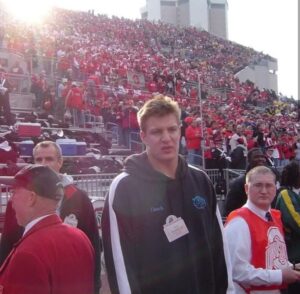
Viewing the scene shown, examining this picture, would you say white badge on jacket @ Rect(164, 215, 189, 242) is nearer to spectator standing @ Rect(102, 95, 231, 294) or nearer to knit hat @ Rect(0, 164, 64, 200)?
spectator standing @ Rect(102, 95, 231, 294)

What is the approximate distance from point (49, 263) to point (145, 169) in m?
0.74

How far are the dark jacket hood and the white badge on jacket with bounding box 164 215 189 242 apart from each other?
0.22 m

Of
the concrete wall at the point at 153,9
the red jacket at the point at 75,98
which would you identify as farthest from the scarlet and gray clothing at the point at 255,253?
the concrete wall at the point at 153,9

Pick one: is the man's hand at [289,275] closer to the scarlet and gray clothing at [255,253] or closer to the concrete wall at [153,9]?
the scarlet and gray clothing at [255,253]

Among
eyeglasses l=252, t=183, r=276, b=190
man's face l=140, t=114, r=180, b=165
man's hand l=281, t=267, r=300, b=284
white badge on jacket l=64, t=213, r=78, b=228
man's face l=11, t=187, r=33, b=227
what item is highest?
man's face l=140, t=114, r=180, b=165

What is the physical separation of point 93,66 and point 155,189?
1773 cm

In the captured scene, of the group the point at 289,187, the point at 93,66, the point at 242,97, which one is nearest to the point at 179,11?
the point at 242,97

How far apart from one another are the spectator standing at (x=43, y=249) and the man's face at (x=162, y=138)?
1.81 feet

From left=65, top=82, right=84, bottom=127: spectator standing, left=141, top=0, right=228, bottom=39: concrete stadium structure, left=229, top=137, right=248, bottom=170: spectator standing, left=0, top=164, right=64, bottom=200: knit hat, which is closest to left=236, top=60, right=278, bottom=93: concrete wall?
left=141, top=0, right=228, bottom=39: concrete stadium structure

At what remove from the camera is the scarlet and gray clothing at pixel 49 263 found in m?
Result: 2.43

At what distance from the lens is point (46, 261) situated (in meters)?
2.46

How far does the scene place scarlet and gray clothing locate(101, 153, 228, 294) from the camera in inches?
110

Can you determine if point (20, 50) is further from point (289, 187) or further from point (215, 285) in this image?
point (215, 285)

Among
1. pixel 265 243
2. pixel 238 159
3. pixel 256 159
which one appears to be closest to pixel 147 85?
pixel 238 159
